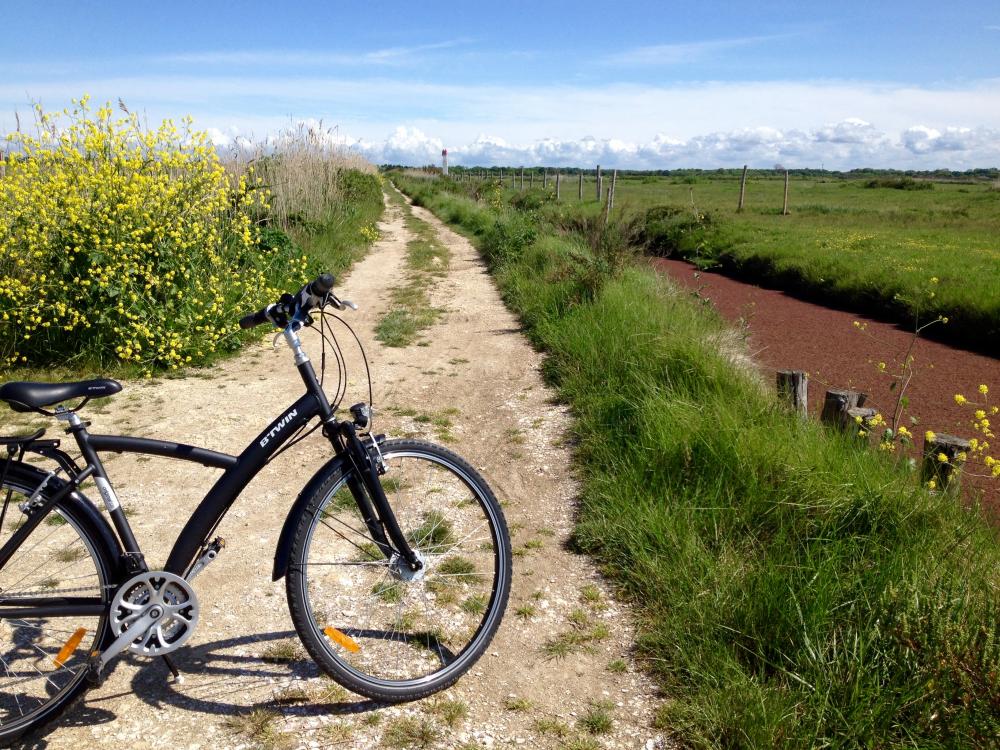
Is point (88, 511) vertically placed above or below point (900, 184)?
below

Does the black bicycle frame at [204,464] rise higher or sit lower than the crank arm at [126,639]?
higher

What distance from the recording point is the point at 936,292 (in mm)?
10438

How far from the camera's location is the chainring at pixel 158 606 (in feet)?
7.95

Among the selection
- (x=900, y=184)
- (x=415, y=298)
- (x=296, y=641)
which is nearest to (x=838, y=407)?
(x=296, y=641)

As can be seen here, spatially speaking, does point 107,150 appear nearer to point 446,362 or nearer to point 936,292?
point 446,362

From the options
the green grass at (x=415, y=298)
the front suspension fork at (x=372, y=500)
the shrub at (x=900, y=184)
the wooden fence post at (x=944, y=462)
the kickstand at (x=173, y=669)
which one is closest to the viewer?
the front suspension fork at (x=372, y=500)

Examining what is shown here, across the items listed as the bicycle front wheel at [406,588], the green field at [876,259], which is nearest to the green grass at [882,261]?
the green field at [876,259]

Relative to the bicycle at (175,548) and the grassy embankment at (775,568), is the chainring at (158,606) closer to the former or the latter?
the bicycle at (175,548)

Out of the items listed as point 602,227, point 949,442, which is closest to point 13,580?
point 949,442

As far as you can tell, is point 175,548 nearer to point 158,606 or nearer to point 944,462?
point 158,606

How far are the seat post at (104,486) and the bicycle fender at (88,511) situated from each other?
0.03 metres

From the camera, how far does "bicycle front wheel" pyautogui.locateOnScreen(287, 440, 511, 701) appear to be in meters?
2.49

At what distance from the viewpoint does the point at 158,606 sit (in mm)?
2449

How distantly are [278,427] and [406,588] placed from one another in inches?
48.7
